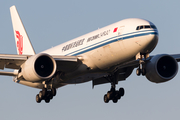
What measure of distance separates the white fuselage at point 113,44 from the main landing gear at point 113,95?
419 cm

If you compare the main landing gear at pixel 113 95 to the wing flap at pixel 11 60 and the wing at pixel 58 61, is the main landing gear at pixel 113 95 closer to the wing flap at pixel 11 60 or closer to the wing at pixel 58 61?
the wing at pixel 58 61

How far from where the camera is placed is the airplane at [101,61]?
3206 cm

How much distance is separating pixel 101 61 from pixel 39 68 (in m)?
5.16

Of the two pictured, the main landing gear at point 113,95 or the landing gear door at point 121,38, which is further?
the main landing gear at point 113,95

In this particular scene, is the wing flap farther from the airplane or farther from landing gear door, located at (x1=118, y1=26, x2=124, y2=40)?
landing gear door, located at (x1=118, y1=26, x2=124, y2=40)

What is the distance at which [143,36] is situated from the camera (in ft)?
103

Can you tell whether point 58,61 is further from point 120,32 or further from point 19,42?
point 19,42

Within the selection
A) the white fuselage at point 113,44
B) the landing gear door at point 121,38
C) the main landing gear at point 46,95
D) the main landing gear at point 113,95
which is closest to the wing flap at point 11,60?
the main landing gear at point 46,95

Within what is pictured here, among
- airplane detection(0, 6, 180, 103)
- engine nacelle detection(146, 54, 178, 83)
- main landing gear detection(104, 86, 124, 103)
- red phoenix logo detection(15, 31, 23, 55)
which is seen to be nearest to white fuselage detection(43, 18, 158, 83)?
airplane detection(0, 6, 180, 103)

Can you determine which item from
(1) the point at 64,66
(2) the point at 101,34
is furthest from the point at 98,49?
(1) the point at 64,66

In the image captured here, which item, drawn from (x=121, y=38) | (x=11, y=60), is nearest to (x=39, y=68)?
(x=11, y=60)

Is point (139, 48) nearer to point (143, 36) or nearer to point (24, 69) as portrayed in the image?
point (143, 36)

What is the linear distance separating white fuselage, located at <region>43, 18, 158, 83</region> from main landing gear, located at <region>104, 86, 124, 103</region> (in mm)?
4192

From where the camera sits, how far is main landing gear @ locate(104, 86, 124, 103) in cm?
4025
